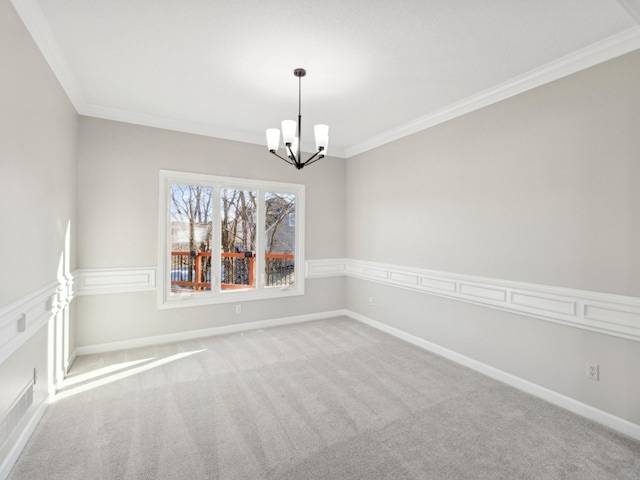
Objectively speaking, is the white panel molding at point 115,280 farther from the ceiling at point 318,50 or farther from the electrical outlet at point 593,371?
the electrical outlet at point 593,371

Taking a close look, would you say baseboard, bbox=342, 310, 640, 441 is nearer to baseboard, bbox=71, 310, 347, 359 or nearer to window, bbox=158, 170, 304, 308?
baseboard, bbox=71, 310, 347, 359

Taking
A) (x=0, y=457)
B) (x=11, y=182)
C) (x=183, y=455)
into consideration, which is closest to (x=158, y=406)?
(x=183, y=455)

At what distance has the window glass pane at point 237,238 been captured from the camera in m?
4.53

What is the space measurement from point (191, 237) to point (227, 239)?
0.48 metres

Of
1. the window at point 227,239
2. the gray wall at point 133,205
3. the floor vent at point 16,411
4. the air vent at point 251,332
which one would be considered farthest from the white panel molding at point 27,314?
the air vent at point 251,332

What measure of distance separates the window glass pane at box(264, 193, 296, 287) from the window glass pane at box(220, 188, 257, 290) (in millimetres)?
221

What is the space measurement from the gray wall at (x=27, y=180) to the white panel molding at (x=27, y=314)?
0.05 m

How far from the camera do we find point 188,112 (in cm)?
378

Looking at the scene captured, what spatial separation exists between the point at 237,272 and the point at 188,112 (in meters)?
2.18

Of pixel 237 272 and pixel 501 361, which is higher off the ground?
pixel 237 272

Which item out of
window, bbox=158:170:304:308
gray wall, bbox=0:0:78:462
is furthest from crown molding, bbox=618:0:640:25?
window, bbox=158:170:304:308

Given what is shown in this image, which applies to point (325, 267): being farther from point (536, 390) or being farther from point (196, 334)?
point (536, 390)

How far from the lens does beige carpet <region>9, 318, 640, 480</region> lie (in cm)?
191

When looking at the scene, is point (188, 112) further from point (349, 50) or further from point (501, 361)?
point (501, 361)
